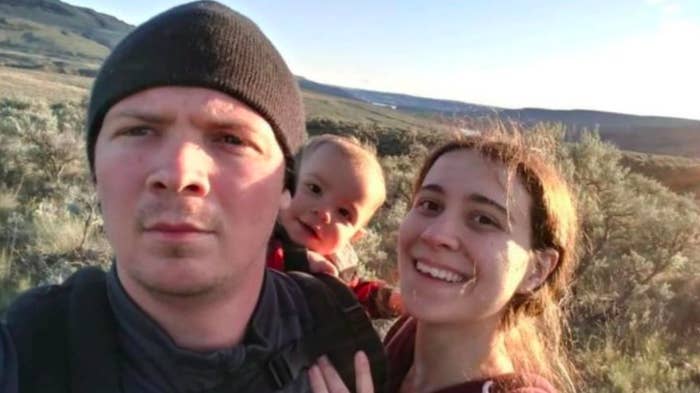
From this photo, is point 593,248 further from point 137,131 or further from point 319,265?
point 137,131

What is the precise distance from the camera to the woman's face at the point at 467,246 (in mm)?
→ 2574

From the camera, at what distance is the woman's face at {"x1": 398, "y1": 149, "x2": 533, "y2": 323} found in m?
2.57

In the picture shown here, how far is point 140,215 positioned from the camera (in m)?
1.64

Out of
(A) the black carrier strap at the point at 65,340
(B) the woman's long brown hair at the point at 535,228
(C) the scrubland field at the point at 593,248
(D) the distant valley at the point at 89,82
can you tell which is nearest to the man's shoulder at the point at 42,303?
(A) the black carrier strap at the point at 65,340

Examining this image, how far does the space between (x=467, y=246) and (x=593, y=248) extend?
8.51m

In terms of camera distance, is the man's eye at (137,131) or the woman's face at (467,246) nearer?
the man's eye at (137,131)

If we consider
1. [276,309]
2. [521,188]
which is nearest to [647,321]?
[521,188]

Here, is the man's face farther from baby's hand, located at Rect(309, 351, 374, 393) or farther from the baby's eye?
the baby's eye

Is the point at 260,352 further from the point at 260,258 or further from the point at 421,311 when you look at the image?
the point at 421,311

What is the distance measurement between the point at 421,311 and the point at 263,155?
1.02 m

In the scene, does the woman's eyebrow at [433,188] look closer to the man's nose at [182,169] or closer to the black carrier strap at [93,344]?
the black carrier strap at [93,344]

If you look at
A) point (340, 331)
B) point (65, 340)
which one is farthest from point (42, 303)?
point (340, 331)

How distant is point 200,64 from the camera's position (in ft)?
5.88

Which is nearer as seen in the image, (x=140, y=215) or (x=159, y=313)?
(x=140, y=215)
